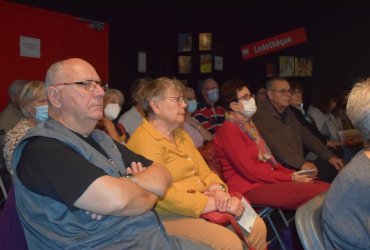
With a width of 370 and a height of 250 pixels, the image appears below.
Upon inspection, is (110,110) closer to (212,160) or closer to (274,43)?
(212,160)

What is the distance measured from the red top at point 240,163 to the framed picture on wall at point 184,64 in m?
4.13

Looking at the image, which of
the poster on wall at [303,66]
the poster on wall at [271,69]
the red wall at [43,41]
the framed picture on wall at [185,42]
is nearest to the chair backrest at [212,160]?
the red wall at [43,41]

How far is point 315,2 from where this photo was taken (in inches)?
311

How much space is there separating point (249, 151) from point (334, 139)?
9.31ft

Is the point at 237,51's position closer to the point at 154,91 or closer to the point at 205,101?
the point at 205,101

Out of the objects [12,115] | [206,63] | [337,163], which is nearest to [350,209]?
[337,163]

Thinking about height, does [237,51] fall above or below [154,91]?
above

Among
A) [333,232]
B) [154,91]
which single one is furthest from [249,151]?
[333,232]

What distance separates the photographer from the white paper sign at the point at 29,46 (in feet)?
16.3

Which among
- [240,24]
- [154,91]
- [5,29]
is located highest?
[240,24]

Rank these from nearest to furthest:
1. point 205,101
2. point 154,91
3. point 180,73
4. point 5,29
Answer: point 154,91, point 5,29, point 205,101, point 180,73

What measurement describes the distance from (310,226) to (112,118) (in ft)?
8.32

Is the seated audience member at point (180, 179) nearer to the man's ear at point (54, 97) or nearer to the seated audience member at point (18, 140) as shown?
the seated audience member at point (18, 140)

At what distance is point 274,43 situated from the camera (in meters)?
7.76
